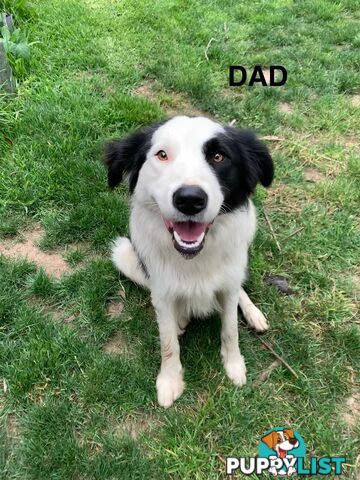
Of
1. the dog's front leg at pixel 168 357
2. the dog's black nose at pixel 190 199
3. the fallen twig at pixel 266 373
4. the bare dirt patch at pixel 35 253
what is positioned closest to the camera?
the dog's black nose at pixel 190 199

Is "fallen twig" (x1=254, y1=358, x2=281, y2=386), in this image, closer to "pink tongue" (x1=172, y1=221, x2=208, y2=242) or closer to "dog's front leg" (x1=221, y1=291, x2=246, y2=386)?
"dog's front leg" (x1=221, y1=291, x2=246, y2=386)

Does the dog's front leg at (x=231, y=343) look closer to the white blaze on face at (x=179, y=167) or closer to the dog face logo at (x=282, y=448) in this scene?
the dog face logo at (x=282, y=448)

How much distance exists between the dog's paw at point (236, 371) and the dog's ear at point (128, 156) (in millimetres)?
967

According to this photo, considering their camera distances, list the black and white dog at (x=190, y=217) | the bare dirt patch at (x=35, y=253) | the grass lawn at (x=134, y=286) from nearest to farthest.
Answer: the black and white dog at (x=190, y=217)
the grass lawn at (x=134, y=286)
the bare dirt patch at (x=35, y=253)

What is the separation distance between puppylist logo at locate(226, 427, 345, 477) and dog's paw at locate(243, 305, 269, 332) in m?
0.58

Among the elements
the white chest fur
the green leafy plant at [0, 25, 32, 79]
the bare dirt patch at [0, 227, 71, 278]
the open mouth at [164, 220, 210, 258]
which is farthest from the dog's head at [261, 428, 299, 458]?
the green leafy plant at [0, 25, 32, 79]

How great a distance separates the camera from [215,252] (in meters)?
1.96

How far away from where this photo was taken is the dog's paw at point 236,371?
85.6 inches

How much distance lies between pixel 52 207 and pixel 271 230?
1475 millimetres

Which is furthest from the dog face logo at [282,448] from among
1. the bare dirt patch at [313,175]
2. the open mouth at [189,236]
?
the bare dirt patch at [313,175]

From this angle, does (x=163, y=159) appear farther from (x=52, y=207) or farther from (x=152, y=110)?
(x=152, y=110)

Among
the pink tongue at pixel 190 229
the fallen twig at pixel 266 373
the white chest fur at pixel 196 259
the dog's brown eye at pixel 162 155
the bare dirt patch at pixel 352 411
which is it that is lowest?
the bare dirt patch at pixel 352 411

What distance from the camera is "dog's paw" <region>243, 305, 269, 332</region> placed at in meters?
2.38

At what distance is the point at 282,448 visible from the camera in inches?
76.7
